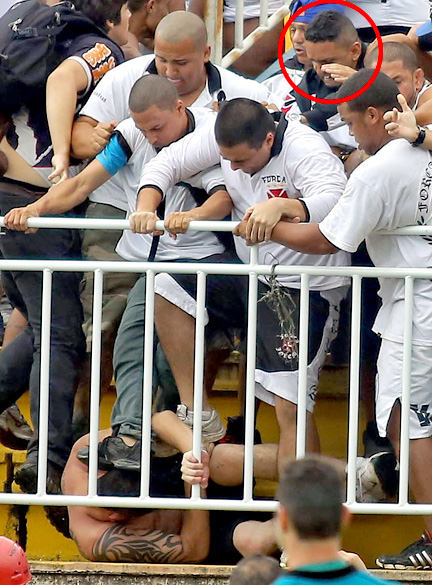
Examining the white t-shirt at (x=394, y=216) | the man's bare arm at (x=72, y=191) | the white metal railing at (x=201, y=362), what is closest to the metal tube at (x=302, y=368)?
the white metal railing at (x=201, y=362)

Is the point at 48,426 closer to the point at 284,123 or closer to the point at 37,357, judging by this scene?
the point at 37,357

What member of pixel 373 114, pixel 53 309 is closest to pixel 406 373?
pixel 373 114

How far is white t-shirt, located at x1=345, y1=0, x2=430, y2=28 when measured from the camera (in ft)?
20.3

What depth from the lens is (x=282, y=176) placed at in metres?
4.83

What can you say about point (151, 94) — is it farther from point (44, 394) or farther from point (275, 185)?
point (44, 394)

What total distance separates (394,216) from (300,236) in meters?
0.37

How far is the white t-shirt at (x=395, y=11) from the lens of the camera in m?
6.20

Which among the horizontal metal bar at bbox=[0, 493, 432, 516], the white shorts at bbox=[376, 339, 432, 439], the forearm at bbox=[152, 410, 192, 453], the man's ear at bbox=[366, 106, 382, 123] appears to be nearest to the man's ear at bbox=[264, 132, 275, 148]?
the man's ear at bbox=[366, 106, 382, 123]

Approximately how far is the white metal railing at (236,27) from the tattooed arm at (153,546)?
3003 millimetres

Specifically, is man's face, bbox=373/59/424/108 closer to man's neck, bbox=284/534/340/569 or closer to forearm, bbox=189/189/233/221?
forearm, bbox=189/189/233/221

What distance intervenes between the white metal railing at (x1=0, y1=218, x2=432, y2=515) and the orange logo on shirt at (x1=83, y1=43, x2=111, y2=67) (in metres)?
1.05

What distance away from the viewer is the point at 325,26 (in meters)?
5.23

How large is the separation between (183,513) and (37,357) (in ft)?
2.95

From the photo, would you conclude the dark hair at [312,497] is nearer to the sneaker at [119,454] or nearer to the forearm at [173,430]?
the forearm at [173,430]
